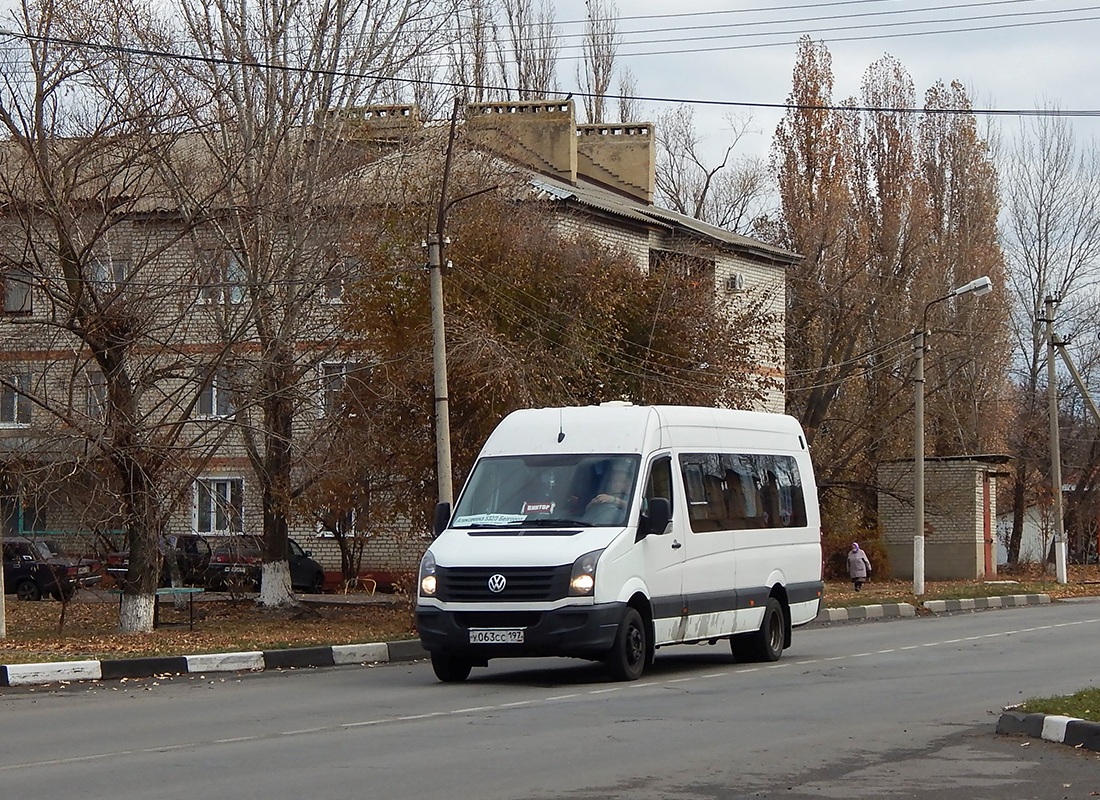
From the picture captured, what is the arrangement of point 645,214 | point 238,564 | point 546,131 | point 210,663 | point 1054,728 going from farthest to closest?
point 546,131
point 645,214
point 238,564
point 210,663
point 1054,728

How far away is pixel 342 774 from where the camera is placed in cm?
893

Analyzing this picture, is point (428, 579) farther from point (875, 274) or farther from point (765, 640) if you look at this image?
point (875, 274)

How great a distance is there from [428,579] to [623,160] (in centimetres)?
3864

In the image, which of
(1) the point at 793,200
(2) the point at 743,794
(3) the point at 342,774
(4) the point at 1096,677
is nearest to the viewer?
(2) the point at 743,794

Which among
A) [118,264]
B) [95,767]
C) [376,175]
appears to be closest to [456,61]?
[376,175]

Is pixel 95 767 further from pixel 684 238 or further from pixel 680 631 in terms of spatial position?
pixel 684 238

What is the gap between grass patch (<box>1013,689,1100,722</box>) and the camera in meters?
10.7

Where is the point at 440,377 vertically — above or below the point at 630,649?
above

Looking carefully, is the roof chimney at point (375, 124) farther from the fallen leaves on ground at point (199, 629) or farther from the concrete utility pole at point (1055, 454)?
the concrete utility pole at point (1055, 454)

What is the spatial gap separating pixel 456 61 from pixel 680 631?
2464cm

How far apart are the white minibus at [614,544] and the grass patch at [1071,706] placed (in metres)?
4.31

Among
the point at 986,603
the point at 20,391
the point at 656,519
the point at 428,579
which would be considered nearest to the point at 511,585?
the point at 428,579

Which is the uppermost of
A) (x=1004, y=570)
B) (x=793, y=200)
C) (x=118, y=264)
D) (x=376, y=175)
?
(x=793, y=200)

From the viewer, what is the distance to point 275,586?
1191 inches
